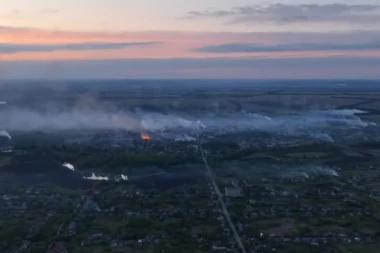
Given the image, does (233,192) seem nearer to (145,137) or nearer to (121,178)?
(121,178)

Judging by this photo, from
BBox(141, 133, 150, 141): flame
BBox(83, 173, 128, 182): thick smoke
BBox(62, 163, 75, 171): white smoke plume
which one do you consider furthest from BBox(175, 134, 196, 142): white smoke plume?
BBox(83, 173, 128, 182): thick smoke

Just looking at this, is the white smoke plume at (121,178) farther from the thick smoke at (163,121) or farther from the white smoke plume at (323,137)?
the white smoke plume at (323,137)

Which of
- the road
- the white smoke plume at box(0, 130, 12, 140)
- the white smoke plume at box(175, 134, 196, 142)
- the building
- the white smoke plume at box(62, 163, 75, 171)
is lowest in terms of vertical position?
the white smoke plume at box(0, 130, 12, 140)

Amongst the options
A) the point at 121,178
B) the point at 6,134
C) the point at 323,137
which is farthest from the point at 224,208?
the point at 6,134

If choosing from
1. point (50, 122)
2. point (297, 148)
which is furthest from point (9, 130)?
point (297, 148)

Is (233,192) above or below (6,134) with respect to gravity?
above

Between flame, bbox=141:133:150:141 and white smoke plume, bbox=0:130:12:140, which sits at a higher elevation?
flame, bbox=141:133:150:141

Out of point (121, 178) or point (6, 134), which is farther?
point (6, 134)

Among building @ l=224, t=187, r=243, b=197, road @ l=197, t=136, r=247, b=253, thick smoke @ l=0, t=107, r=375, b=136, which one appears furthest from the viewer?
thick smoke @ l=0, t=107, r=375, b=136

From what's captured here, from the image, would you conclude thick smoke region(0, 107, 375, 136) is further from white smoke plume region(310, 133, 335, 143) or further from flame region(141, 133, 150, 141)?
flame region(141, 133, 150, 141)

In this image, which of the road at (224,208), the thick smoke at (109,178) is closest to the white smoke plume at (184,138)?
the road at (224,208)

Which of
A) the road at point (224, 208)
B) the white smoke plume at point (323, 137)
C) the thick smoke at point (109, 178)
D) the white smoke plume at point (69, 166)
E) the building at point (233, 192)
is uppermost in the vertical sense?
the white smoke plume at point (323, 137)
